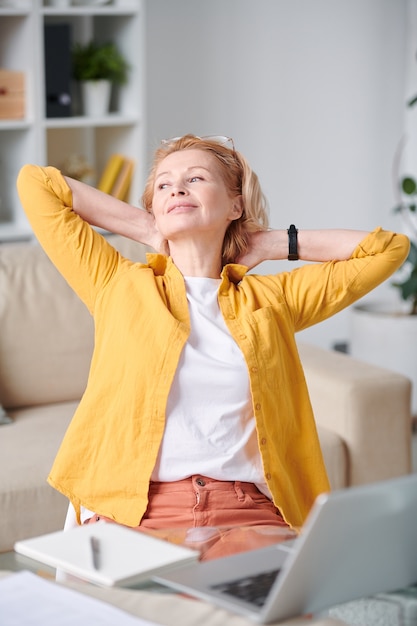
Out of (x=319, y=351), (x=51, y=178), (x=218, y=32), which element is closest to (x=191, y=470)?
(x=51, y=178)

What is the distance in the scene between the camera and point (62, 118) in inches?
142

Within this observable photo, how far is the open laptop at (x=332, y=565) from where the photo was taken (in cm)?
100

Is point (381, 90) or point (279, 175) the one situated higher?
point (381, 90)

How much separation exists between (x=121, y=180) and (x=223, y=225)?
1.99 meters

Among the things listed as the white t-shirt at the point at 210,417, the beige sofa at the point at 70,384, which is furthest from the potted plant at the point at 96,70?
the white t-shirt at the point at 210,417

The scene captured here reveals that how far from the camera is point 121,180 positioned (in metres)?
3.73

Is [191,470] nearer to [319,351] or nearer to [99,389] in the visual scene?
[99,389]

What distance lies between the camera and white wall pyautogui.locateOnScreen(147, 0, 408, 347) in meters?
4.19

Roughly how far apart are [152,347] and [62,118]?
2159mm

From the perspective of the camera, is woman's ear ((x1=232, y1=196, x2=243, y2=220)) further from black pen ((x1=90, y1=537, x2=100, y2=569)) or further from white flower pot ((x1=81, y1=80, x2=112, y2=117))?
white flower pot ((x1=81, y1=80, x2=112, y2=117))

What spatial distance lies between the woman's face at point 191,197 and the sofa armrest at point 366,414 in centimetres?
94

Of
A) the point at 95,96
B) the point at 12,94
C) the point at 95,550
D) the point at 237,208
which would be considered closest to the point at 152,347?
the point at 237,208

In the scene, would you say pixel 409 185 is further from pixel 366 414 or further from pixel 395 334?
pixel 366 414

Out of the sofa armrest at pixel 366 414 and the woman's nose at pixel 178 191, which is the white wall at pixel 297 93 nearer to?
the sofa armrest at pixel 366 414
